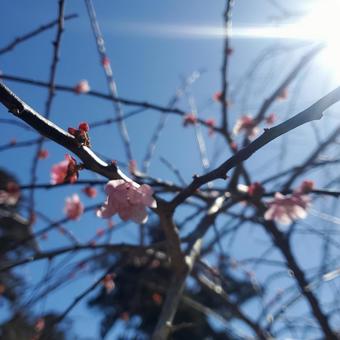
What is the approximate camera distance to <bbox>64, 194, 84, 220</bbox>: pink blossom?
9.19 feet

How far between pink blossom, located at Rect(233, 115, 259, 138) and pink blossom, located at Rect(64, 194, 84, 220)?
124 centimetres

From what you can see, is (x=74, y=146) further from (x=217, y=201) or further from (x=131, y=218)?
(x=217, y=201)

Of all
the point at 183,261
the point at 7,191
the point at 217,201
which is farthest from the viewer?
the point at 7,191

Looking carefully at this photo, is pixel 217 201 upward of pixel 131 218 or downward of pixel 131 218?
upward

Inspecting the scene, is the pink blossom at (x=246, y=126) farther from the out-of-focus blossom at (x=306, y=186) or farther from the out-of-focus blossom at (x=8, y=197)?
the out-of-focus blossom at (x=8, y=197)

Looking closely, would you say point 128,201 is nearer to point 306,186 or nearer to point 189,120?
point 306,186

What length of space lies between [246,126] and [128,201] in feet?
6.14

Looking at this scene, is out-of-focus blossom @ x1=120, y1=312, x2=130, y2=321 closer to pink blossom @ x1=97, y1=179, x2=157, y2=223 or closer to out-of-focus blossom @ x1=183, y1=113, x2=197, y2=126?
out-of-focus blossom @ x1=183, y1=113, x2=197, y2=126

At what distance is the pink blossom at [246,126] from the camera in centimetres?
288

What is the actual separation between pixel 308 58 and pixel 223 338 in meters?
7.32

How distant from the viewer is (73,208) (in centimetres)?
295

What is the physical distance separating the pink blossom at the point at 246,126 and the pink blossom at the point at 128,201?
5.61 ft

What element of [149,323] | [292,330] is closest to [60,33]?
[292,330]

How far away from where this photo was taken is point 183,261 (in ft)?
4.89
